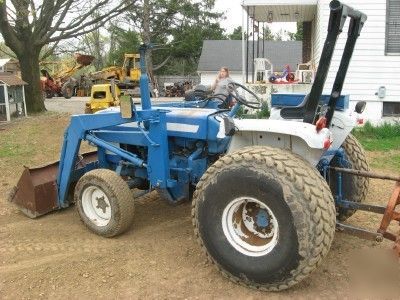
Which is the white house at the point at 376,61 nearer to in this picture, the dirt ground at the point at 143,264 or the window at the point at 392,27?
the window at the point at 392,27

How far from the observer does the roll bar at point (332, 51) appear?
10.8 feet

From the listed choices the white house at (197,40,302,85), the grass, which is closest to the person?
the grass

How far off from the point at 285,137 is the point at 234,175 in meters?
0.54

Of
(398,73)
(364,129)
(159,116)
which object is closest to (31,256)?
(159,116)

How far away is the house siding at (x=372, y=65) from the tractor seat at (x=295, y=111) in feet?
24.0

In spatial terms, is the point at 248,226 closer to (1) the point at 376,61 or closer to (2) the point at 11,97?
(1) the point at 376,61

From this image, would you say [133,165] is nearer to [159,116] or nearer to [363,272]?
[159,116]

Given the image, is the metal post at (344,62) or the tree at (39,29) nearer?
the metal post at (344,62)

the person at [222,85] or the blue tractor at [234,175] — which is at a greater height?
the person at [222,85]

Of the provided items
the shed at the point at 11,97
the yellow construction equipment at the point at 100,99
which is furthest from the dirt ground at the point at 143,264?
the yellow construction equipment at the point at 100,99

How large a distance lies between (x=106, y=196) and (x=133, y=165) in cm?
52

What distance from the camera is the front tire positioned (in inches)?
128

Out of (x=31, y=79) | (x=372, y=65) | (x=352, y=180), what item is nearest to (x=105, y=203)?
(x=352, y=180)

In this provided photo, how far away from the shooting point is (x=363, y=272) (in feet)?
12.8
